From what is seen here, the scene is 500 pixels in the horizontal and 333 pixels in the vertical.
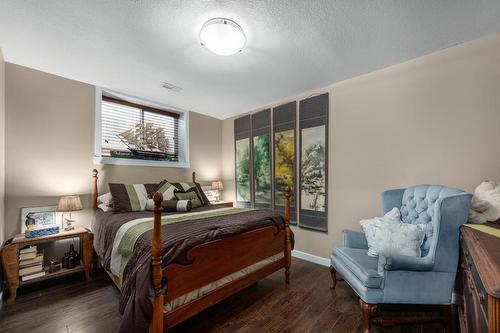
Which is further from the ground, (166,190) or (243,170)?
(243,170)

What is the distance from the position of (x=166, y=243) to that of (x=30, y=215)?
2170mm

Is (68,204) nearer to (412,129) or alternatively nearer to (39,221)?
(39,221)

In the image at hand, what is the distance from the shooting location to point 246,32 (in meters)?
1.89

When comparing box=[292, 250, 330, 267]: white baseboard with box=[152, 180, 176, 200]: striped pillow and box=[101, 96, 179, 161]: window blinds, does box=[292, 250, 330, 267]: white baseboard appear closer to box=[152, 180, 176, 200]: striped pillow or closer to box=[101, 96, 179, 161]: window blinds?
box=[152, 180, 176, 200]: striped pillow

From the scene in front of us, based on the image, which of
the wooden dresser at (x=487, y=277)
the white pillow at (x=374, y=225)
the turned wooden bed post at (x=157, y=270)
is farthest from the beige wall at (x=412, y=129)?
the turned wooden bed post at (x=157, y=270)

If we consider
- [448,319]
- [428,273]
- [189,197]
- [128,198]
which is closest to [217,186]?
[189,197]

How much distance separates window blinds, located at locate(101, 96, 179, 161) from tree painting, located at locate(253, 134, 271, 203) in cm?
160

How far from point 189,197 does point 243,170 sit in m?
1.36

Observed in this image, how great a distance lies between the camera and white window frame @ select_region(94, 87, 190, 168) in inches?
117

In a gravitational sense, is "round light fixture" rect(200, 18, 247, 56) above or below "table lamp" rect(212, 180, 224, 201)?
above

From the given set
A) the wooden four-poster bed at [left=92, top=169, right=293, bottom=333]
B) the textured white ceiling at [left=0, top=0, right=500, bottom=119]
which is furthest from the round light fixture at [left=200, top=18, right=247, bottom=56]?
the wooden four-poster bed at [left=92, top=169, right=293, bottom=333]

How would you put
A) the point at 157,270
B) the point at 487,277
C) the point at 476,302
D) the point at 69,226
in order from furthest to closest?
1. the point at 69,226
2. the point at 157,270
3. the point at 476,302
4. the point at 487,277

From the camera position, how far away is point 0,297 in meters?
2.03

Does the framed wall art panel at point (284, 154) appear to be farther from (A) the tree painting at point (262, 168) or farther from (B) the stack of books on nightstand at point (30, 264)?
(B) the stack of books on nightstand at point (30, 264)
